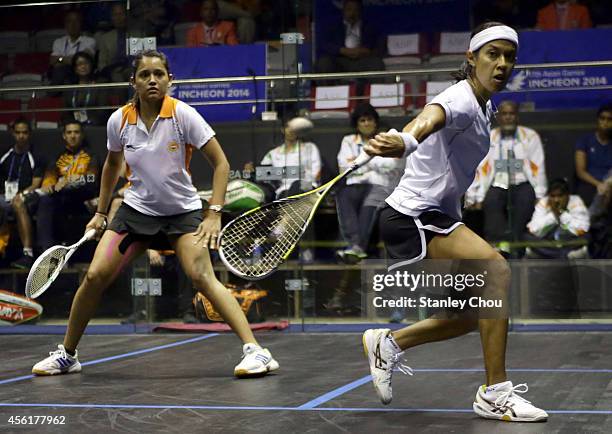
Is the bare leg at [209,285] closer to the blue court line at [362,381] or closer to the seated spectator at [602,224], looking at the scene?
the blue court line at [362,381]

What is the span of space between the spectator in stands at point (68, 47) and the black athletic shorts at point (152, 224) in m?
2.90

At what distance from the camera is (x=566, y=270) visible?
7281mm

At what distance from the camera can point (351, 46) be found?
770cm

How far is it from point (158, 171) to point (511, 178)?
297cm

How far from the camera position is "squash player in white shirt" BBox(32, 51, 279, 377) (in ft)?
16.4

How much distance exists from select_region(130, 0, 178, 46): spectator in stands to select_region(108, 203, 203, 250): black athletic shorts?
9.10ft

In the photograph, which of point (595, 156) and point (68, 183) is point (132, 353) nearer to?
point (68, 183)

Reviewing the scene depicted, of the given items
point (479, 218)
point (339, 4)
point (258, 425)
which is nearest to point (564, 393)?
point (258, 425)

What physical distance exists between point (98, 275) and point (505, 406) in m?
2.15

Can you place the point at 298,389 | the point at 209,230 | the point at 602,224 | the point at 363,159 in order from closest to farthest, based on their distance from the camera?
the point at 363,159 < the point at 298,389 < the point at 209,230 < the point at 602,224

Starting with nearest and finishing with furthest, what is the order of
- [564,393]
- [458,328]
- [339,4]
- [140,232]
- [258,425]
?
[258,425] → [458,328] → [564,393] → [140,232] → [339,4]

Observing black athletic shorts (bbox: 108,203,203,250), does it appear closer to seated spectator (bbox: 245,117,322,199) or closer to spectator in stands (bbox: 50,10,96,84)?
seated spectator (bbox: 245,117,322,199)

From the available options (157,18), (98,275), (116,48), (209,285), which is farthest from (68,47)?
(209,285)

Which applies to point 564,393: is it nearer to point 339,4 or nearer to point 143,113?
point 143,113
